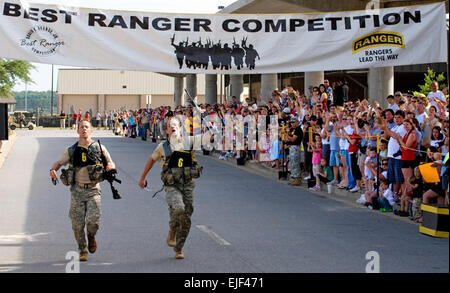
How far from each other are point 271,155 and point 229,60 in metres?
8.84

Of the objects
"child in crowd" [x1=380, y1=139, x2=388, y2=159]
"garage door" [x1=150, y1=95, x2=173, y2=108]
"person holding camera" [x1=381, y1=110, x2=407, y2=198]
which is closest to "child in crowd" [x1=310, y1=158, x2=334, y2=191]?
"child in crowd" [x1=380, y1=139, x2=388, y2=159]

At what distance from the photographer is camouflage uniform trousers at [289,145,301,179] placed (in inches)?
712

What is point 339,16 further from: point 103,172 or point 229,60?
point 103,172

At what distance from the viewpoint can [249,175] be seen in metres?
20.5

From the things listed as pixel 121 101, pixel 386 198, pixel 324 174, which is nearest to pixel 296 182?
pixel 324 174

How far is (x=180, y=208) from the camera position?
28.9 feet

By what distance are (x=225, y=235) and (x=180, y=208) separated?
5.93 ft

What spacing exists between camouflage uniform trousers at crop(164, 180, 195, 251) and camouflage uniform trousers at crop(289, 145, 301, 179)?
9.28m

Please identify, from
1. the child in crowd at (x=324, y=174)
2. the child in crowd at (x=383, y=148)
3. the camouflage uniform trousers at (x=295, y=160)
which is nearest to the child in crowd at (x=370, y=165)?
the child in crowd at (x=383, y=148)

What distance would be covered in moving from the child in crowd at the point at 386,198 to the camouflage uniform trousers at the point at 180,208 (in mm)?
5476

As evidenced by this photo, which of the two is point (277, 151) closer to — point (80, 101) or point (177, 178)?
point (177, 178)
